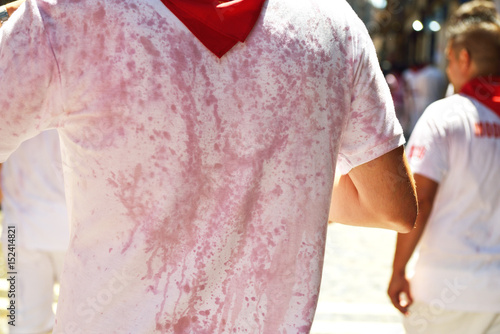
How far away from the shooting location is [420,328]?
9.24 feet

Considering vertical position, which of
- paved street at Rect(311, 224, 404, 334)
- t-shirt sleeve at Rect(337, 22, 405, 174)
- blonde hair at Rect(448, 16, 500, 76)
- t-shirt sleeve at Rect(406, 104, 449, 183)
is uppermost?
t-shirt sleeve at Rect(337, 22, 405, 174)

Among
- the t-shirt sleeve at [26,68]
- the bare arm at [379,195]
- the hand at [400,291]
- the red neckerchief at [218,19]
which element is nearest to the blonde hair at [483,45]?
the hand at [400,291]

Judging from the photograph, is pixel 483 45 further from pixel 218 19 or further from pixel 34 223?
pixel 34 223

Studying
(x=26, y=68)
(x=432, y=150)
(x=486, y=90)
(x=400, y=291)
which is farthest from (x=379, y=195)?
(x=486, y=90)

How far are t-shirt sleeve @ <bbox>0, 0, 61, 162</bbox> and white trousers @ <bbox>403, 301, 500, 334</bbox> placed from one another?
205 centimetres

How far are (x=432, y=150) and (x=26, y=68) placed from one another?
1971 mm

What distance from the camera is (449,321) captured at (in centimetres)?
278

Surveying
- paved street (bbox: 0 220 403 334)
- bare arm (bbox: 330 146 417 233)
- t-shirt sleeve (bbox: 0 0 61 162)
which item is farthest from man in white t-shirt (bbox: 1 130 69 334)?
t-shirt sleeve (bbox: 0 0 61 162)

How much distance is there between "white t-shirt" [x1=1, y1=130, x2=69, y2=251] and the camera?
3.43m

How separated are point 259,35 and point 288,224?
380mm

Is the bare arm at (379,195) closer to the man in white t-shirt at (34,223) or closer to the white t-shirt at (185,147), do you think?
the white t-shirt at (185,147)

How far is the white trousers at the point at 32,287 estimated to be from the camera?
137 inches

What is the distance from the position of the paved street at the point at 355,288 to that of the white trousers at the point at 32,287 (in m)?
0.87

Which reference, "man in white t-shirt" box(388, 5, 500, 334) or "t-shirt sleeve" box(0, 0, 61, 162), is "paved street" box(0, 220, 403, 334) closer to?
"man in white t-shirt" box(388, 5, 500, 334)
